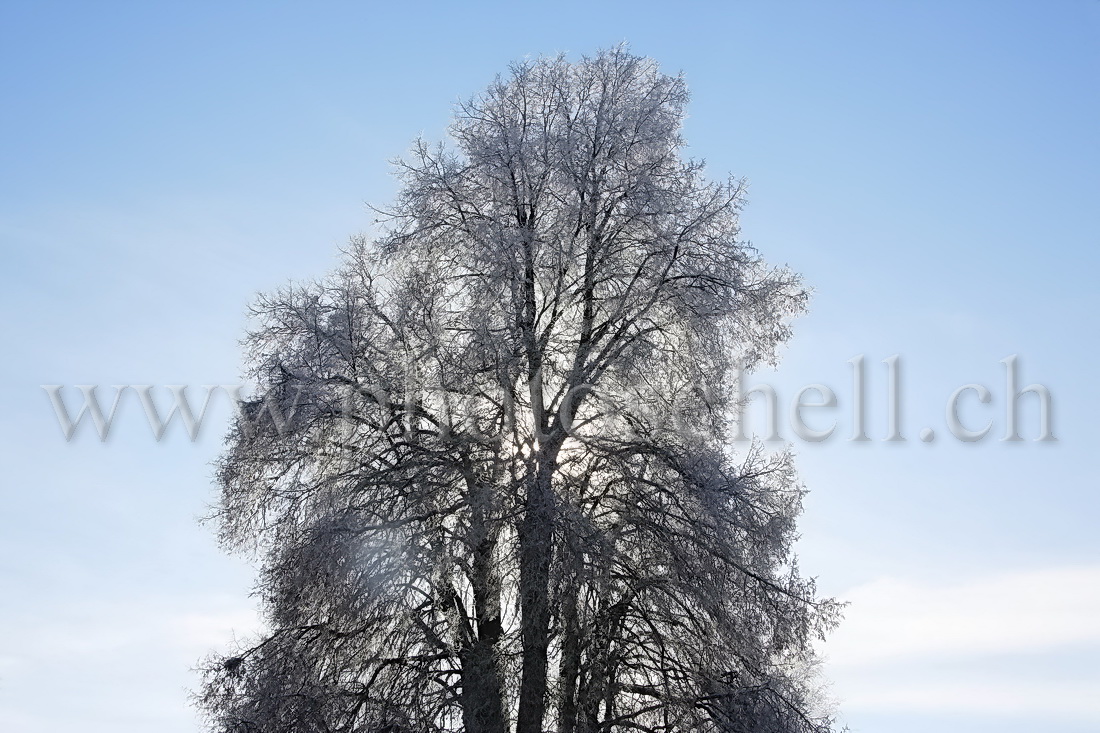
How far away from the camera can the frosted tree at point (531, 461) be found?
1356 centimetres

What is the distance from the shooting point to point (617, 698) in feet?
46.3

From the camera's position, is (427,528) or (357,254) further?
(357,254)

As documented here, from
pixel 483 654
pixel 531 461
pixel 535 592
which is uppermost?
pixel 531 461

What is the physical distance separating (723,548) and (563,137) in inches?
230

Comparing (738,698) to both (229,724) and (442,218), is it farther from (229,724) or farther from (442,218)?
(442,218)

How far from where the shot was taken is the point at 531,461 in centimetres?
1427

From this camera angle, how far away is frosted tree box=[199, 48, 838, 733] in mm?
13562

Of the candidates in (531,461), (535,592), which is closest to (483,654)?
(535,592)

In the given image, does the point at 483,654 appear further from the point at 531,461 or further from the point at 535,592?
the point at 531,461

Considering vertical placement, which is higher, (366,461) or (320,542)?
(366,461)

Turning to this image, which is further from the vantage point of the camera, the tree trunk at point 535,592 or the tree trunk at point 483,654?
the tree trunk at point 483,654

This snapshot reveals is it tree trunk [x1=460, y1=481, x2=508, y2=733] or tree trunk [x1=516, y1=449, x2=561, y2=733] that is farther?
tree trunk [x1=460, y1=481, x2=508, y2=733]

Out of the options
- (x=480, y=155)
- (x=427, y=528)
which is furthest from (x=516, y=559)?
(x=480, y=155)

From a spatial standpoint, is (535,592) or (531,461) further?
(531,461)
